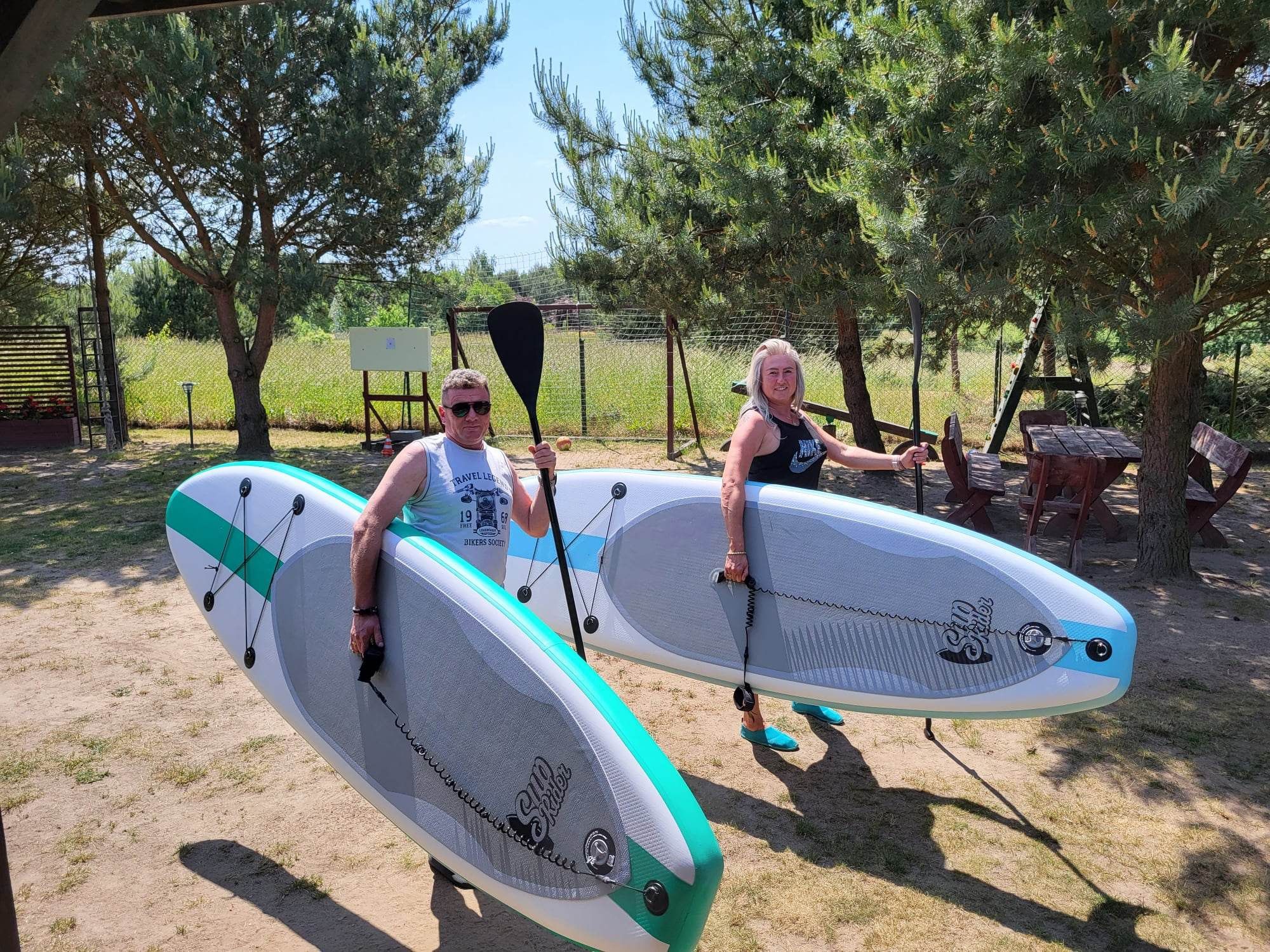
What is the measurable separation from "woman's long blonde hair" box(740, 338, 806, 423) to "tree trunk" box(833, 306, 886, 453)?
6.12m

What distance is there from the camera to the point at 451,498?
286 cm

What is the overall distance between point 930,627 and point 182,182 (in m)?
11.0

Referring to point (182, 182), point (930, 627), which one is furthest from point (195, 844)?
point (182, 182)

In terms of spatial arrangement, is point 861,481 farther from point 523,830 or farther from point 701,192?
point 523,830

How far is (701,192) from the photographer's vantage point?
836 cm

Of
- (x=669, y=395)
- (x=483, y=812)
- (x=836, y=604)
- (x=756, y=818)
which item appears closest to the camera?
(x=483, y=812)

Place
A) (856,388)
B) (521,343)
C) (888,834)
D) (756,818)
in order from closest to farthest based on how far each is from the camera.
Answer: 1. (521,343)
2. (888,834)
3. (756,818)
4. (856,388)

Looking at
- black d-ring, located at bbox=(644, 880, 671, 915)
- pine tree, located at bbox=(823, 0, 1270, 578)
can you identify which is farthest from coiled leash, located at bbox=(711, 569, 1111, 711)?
pine tree, located at bbox=(823, 0, 1270, 578)

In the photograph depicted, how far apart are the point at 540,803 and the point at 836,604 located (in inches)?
63.2

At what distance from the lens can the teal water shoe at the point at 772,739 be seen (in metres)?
3.88

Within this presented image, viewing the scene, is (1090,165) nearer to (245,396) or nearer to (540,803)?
(540,803)

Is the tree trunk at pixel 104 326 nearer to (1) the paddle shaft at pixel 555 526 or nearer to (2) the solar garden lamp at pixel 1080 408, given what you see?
(1) the paddle shaft at pixel 555 526

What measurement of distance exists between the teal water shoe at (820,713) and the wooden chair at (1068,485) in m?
2.63

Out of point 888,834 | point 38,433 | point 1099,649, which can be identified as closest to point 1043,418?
point 1099,649
